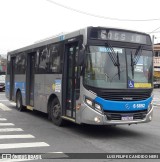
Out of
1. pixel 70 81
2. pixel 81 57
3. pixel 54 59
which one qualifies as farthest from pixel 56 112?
pixel 81 57

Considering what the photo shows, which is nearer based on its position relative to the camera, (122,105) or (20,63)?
(122,105)

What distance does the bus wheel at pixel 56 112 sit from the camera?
1158 cm

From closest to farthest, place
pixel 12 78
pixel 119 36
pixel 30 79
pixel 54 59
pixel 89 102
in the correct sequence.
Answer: pixel 89 102
pixel 119 36
pixel 54 59
pixel 30 79
pixel 12 78

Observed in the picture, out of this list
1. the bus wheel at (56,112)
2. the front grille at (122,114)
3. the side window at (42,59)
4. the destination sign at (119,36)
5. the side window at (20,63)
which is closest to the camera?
the front grille at (122,114)

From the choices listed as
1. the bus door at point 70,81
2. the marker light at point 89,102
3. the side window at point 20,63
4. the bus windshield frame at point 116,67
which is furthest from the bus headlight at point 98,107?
the side window at point 20,63

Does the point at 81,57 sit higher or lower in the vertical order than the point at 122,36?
lower

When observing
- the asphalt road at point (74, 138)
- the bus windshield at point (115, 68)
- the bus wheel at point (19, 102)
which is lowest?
the asphalt road at point (74, 138)

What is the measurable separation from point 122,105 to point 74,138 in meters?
1.63

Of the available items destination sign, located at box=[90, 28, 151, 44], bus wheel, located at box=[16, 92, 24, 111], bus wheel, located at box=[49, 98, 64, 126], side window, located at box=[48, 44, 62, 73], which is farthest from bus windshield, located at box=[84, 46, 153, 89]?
bus wheel, located at box=[16, 92, 24, 111]

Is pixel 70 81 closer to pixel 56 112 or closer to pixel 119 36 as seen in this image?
pixel 56 112

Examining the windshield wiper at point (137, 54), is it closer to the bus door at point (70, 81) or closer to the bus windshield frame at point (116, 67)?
the bus windshield frame at point (116, 67)

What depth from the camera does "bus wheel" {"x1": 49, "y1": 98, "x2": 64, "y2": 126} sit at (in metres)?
11.6

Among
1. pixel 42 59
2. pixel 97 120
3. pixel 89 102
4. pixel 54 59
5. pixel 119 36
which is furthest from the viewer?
pixel 42 59

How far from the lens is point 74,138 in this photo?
9.70 m
